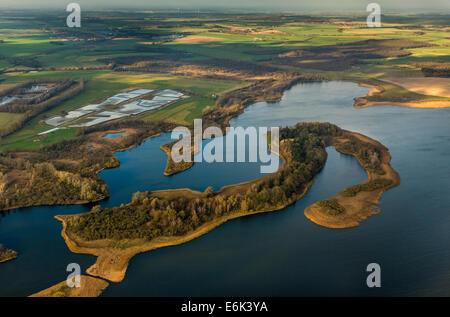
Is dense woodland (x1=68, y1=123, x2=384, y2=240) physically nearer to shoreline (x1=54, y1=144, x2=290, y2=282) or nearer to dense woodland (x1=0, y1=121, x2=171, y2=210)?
shoreline (x1=54, y1=144, x2=290, y2=282)

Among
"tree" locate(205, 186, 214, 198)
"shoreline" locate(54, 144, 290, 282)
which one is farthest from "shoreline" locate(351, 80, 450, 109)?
"shoreline" locate(54, 144, 290, 282)

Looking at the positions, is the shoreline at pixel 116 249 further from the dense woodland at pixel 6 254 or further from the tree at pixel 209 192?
the dense woodland at pixel 6 254

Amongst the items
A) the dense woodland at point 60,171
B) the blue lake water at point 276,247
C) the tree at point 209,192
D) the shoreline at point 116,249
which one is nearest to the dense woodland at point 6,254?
the blue lake water at point 276,247

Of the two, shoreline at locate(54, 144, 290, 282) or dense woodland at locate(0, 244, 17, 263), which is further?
dense woodland at locate(0, 244, 17, 263)

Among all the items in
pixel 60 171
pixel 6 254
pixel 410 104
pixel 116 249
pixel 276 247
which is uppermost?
pixel 410 104

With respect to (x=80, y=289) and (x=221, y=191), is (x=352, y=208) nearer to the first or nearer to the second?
(x=221, y=191)

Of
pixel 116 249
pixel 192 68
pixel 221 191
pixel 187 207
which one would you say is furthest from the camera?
pixel 192 68

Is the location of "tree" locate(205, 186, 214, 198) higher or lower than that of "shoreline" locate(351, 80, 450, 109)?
lower

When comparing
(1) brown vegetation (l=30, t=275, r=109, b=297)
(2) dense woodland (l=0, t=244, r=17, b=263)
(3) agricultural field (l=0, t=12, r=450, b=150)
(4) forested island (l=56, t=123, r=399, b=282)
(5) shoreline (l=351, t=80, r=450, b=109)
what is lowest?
(1) brown vegetation (l=30, t=275, r=109, b=297)

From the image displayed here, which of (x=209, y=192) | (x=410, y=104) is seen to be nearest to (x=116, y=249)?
(x=209, y=192)
